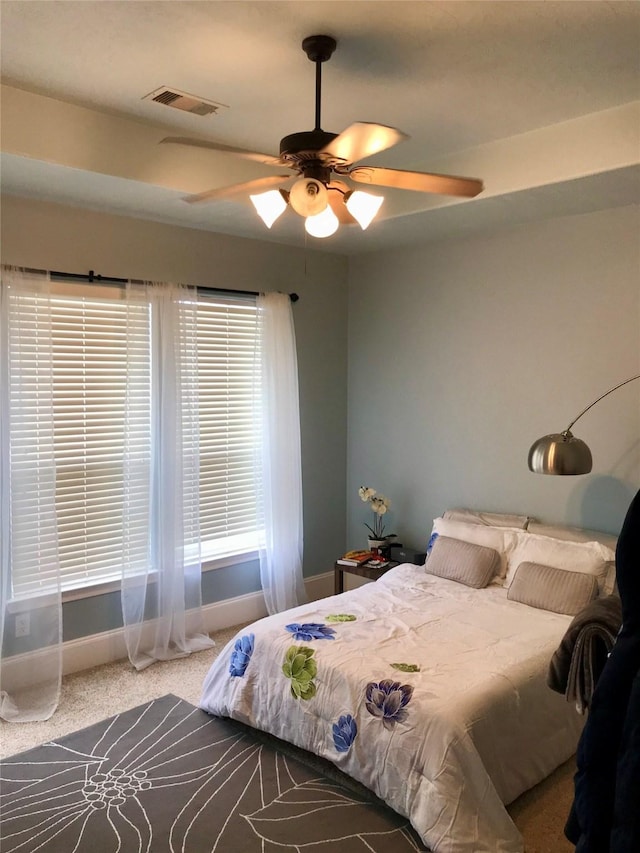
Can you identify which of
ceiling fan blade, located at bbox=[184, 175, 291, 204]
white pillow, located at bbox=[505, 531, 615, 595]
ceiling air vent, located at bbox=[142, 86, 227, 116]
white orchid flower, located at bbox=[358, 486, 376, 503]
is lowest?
white pillow, located at bbox=[505, 531, 615, 595]

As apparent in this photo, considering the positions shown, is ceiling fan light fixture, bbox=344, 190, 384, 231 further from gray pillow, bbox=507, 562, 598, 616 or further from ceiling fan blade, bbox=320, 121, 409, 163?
gray pillow, bbox=507, 562, 598, 616

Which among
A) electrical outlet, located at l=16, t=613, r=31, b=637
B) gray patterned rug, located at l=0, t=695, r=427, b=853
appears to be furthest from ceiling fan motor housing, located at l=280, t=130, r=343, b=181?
electrical outlet, located at l=16, t=613, r=31, b=637

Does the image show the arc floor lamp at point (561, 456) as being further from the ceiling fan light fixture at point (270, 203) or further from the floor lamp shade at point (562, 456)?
the ceiling fan light fixture at point (270, 203)

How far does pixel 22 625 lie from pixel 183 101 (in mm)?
2765

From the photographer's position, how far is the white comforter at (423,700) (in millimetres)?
2385

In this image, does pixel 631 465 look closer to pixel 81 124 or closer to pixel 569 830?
pixel 569 830

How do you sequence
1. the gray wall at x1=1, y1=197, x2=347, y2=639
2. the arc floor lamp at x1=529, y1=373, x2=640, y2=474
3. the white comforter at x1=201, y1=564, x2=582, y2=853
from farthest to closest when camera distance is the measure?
the gray wall at x1=1, y1=197, x2=347, y2=639, the arc floor lamp at x1=529, y1=373, x2=640, y2=474, the white comforter at x1=201, y1=564, x2=582, y2=853

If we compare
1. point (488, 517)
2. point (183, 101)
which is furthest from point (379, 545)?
point (183, 101)

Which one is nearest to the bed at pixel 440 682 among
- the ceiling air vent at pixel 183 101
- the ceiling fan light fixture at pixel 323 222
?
the ceiling fan light fixture at pixel 323 222

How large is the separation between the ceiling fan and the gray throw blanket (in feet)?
4.92

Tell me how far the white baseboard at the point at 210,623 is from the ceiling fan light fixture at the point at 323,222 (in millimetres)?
2808

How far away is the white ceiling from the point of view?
7.52ft

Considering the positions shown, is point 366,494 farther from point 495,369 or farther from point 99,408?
point 99,408

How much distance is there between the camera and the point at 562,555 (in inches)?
141
